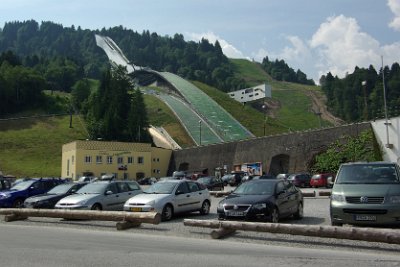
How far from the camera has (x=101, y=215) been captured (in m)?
16.0

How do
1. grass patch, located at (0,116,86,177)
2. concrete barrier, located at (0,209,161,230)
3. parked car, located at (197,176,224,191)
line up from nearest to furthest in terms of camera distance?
1. concrete barrier, located at (0,209,161,230)
2. parked car, located at (197,176,224,191)
3. grass patch, located at (0,116,86,177)

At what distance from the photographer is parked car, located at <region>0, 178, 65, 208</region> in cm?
2370

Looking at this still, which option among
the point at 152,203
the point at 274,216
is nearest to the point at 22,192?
the point at 152,203

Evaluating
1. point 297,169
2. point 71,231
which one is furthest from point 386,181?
point 297,169

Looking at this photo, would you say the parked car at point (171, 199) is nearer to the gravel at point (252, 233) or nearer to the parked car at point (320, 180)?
the gravel at point (252, 233)

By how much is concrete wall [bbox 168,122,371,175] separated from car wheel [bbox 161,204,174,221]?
3417cm

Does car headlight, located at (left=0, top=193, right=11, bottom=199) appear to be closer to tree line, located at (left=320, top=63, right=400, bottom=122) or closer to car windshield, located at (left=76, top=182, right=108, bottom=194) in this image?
car windshield, located at (left=76, top=182, right=108, bottom=194)

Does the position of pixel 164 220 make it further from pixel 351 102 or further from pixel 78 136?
pixel 351 102

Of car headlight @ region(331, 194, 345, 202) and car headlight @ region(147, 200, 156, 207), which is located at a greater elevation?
car headlight @ region(331, 194, 345, 202)

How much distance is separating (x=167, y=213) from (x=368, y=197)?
7742 mm

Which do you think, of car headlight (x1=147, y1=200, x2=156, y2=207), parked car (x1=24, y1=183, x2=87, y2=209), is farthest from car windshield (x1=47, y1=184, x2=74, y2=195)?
car headlight (x1=147, y1=200, x2=156, y2=207)

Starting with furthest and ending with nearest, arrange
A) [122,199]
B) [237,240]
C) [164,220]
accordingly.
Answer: [122,199] < [164,220] < [237,240]

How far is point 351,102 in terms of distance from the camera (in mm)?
144000

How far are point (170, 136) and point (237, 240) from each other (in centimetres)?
8726
